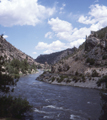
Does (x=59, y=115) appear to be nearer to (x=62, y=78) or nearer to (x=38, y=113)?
(x=38, y=113)

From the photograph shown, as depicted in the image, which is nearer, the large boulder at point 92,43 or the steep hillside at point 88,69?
the steep hillside at point 88,69

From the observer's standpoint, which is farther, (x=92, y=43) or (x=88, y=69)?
(x=92, y=43)

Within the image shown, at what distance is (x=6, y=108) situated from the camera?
14695 mm

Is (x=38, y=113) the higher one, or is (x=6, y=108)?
(x=6, y=108)

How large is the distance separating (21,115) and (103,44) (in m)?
53.7

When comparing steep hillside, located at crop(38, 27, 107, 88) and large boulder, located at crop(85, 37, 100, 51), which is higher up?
large boulder, located at crop(85, 37, 100, 51)

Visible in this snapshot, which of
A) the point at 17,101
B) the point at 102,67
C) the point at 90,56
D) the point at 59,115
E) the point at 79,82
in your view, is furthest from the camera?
the point at 90,56

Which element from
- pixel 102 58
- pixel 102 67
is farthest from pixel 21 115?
pixel 102 58

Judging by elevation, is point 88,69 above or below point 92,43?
below

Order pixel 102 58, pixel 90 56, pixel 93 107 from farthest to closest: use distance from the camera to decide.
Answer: pixel 90 56, pixel 102 58, pixel 93 107

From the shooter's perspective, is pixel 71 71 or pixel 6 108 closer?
pixel 6 108

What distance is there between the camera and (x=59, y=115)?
61.3 ft

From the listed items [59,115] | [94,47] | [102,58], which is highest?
[94,47]

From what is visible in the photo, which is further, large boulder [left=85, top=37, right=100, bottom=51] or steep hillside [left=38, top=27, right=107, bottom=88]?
large boulder [left=85, top=37, right=100, bottom=51]
